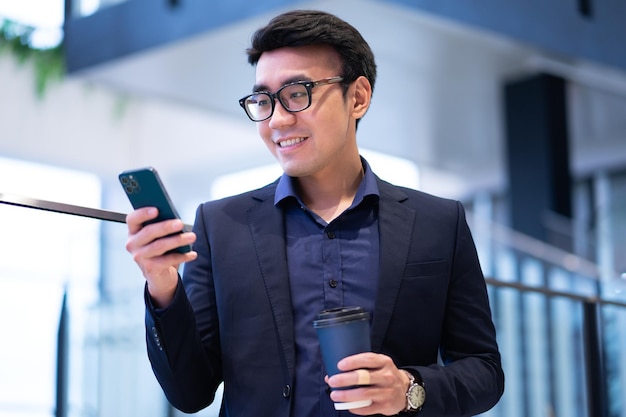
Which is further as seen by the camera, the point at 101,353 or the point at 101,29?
the point at 101,29

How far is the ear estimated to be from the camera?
1.95 meters

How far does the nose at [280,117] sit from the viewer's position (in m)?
1.79

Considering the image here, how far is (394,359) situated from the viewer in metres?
1.76

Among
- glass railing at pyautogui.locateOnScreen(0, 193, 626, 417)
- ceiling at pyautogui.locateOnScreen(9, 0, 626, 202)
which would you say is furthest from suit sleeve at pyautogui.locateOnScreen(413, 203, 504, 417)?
ceiling at pyautogui.locateOnScreen(9, 0, 626, 202)

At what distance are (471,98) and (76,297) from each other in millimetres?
8128

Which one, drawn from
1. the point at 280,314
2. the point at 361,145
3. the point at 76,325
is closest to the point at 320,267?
the point at 280,314

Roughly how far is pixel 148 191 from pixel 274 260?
0.37 metres

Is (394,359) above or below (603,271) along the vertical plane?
below

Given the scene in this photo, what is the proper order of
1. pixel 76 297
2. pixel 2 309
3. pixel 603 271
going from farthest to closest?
pixel 603 271 → pixel 76 297 → pixel 2 309

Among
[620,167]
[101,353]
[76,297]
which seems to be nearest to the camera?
[76,297]

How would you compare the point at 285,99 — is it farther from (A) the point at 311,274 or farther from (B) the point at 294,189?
(A) the point at 311,274

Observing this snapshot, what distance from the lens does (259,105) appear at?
183cm

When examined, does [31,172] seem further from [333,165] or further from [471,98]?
[333,165]

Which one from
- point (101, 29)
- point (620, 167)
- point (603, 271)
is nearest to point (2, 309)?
point (101, 29)
